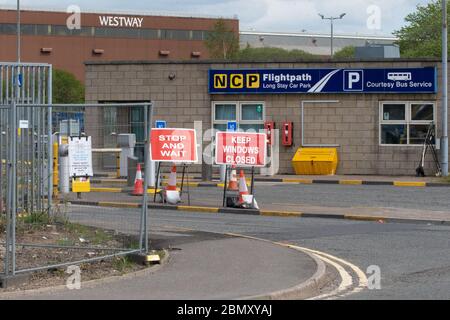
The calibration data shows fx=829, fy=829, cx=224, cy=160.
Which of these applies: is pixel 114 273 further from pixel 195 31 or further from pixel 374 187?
pixel 195 31

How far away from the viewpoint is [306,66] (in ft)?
106

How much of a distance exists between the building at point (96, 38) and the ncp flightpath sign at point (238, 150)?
55.7 metres

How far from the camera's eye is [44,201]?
1477 centimetres

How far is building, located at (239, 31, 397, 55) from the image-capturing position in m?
103

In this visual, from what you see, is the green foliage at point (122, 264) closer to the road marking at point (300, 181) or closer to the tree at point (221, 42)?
the road marking at point (300, 181)

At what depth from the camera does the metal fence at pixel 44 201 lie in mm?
10867

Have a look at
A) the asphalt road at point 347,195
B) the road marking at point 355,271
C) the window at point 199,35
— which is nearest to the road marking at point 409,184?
the asphalt road at point 347,195

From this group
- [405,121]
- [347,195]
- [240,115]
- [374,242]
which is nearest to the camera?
[374,242]

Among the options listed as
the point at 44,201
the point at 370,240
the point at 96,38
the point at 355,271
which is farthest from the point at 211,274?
the point at 96,38

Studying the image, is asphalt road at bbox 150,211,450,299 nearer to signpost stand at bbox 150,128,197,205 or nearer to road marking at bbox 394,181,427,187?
signpost stand at bbox 150,128,197,205

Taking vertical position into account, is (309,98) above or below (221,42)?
below

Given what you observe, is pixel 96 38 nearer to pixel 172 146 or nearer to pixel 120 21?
pixel 120 21

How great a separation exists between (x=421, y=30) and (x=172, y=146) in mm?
65533

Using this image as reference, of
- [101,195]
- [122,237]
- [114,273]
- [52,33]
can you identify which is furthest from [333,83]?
[52,33]
